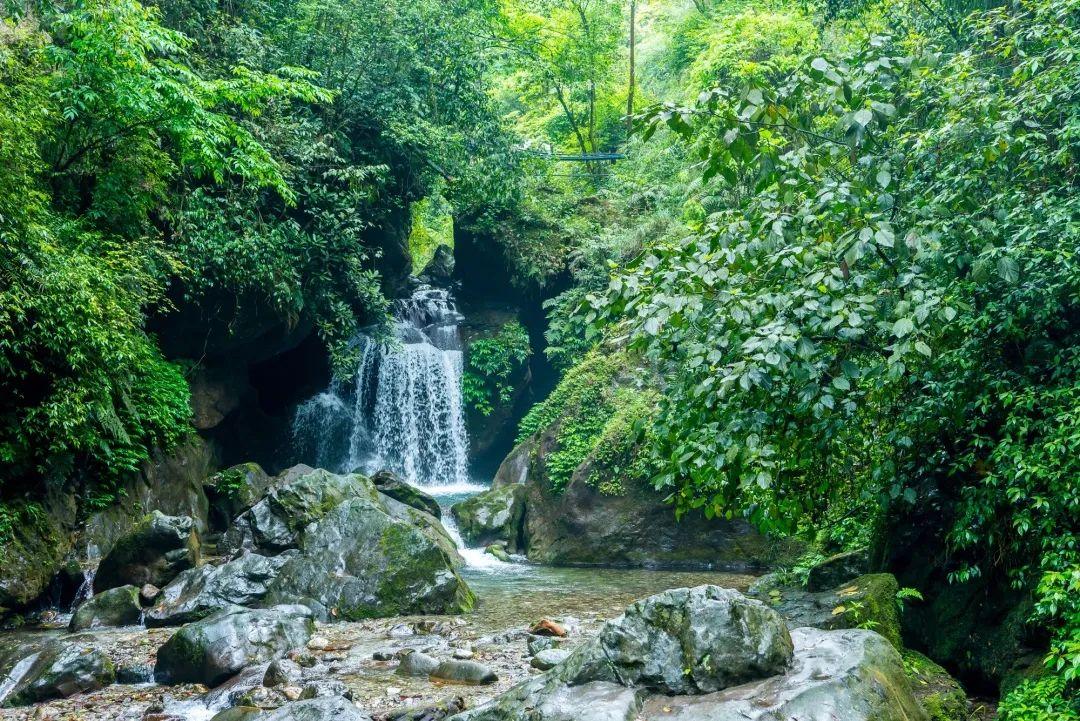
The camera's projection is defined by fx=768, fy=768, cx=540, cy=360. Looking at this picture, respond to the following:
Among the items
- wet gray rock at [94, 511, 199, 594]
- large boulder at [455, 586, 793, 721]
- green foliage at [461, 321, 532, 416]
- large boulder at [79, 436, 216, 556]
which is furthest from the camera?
green foliage at [461, 321, 532, 416]

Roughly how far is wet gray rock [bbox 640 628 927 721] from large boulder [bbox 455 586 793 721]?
0.29 feet

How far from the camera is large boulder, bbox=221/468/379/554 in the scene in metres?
11.1

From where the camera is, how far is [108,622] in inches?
340

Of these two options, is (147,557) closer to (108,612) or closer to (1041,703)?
(108,612)

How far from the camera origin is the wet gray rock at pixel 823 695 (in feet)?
11.7

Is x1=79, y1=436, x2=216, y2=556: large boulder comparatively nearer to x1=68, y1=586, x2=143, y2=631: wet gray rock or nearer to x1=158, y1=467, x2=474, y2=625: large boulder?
x1=68, y1=586, x2=143, y2=631: wet gray rock

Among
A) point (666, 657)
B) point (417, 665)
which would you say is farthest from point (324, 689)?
point (666, 657)

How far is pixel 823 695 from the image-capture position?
142 inches

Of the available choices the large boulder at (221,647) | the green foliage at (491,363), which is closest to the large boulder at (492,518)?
the green foliage at (491,363)

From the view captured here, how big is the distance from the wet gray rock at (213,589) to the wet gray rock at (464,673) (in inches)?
123

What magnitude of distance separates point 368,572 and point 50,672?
3433mm

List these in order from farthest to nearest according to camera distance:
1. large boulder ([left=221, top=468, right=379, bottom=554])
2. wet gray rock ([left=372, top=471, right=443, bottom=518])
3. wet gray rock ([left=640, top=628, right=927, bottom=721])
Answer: wet gray rock ([left=372, top=471, right=443, bottom=518]) → large boulder ([left=221, top=468, right=379, bottom=554]) → wet gray rock ([left=640, top=628, right=927, bottom=721])

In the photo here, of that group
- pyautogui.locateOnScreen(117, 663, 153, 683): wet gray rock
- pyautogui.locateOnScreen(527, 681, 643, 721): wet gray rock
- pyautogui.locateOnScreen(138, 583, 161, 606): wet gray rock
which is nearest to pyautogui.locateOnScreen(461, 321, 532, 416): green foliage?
pyautogui.locateOnScreen(138, 583, 161, 606): wet gray rock

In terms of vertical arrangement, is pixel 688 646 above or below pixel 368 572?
above
